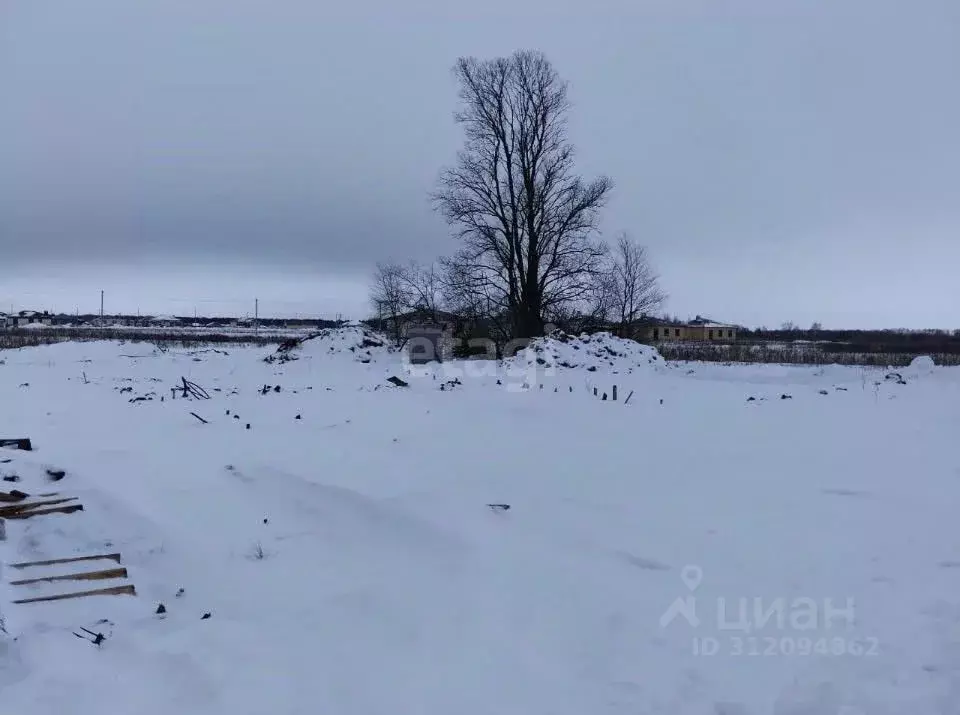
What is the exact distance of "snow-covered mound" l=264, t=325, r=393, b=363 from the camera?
68.3 ft

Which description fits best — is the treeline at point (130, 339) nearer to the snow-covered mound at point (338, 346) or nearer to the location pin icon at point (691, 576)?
the snow-covered mound at point (338, 346)

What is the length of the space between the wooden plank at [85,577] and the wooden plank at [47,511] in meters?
1.05

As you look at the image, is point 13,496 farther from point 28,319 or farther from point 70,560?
point 28,319

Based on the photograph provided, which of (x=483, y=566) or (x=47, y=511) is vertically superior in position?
(x=47, y=511)

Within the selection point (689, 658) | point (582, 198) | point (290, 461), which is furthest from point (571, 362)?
point (689, 658)

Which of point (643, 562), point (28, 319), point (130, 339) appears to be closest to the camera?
point (643, 562)

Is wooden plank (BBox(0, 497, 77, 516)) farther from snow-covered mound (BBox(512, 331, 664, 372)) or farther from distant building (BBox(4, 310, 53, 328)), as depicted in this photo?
distant building (BBox(4, 310, 53, 328))

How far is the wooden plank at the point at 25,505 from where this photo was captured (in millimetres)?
4980

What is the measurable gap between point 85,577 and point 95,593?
245 mm

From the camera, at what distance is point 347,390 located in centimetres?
1262

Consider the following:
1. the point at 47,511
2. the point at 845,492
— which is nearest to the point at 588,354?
the point at 845,492

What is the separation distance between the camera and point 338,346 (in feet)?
69.7

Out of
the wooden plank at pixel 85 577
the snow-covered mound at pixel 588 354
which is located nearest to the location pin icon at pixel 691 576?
the wooden plank at pixel 85 577

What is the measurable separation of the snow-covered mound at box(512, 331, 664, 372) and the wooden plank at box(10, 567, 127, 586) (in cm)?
1302
